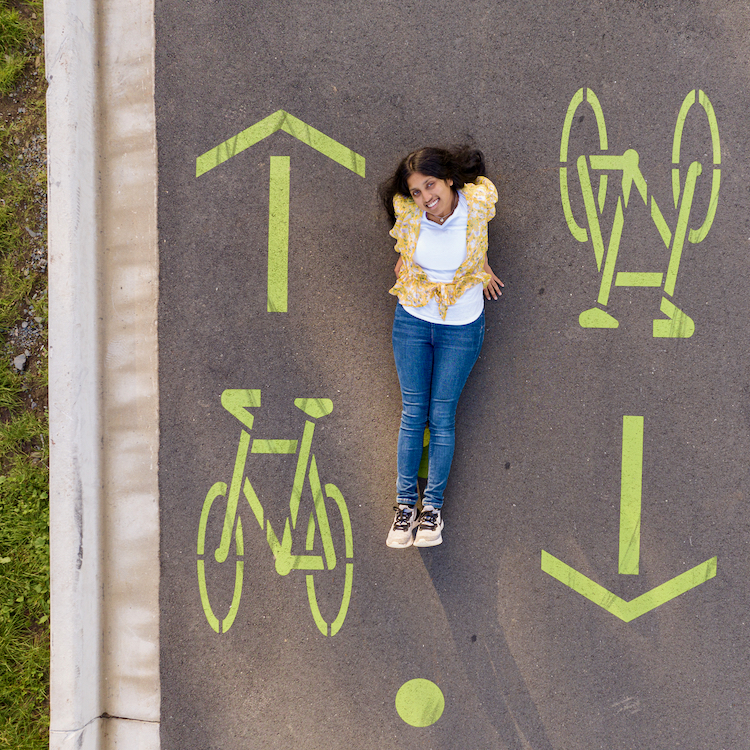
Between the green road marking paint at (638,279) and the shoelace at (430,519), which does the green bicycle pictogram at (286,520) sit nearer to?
the shoelace at (430,519)

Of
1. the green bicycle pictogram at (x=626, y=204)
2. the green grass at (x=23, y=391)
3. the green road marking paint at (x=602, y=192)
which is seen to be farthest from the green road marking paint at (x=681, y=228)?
the green grass at (x=23, y=391)

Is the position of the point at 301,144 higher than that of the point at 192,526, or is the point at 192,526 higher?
the point at 301,144

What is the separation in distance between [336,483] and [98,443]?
148 cm

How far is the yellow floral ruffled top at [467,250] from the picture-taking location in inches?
103

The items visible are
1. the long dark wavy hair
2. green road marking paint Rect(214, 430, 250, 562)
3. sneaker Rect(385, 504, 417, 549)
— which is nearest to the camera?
the long dark wavy hair

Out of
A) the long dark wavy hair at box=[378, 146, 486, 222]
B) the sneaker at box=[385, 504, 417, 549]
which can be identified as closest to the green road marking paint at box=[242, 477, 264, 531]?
the sneaker at box=[385, 504, 417, 549]

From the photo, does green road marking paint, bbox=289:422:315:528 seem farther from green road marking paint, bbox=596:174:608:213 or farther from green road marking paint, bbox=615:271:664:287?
green road marking paint, bbox=596:174:608:213

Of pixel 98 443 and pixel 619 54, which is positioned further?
pixel 98 443

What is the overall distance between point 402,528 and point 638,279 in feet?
6.49

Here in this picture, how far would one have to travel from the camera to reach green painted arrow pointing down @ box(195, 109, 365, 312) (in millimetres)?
3068

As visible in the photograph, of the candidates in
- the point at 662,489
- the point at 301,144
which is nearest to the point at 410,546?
the point at 662,489

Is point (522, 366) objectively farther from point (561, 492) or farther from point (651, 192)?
point (651, 192)

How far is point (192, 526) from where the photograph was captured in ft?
10.3

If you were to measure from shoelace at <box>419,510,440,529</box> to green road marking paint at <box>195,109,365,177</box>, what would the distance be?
6.57 feet
